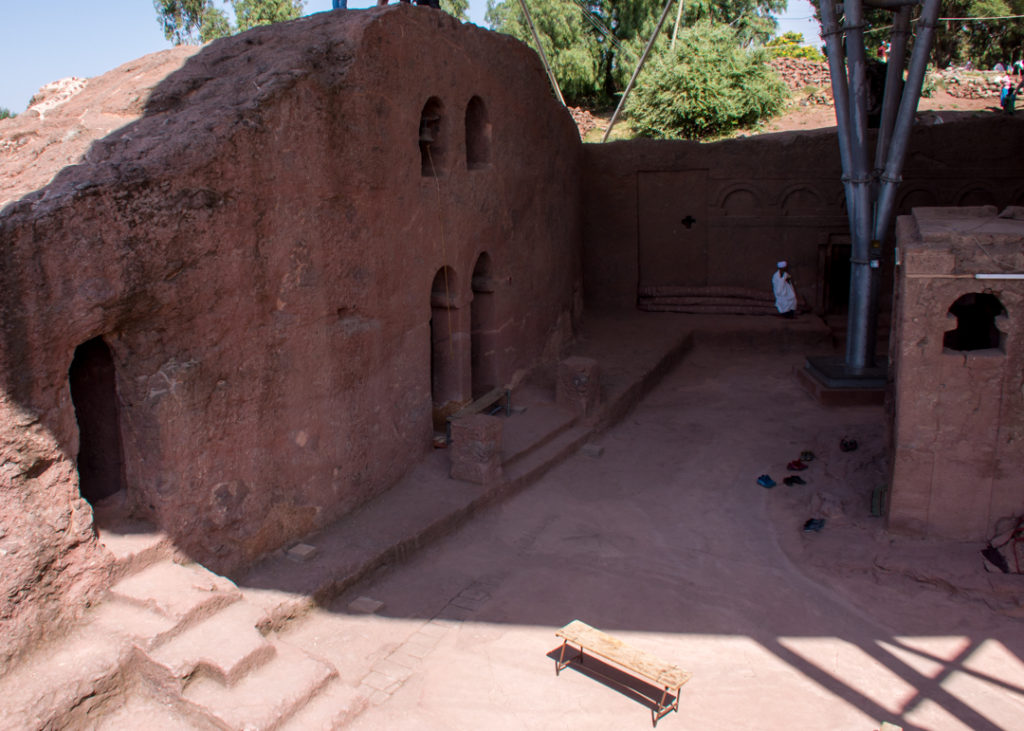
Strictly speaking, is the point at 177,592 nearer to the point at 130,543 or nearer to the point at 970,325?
the point at 130,543

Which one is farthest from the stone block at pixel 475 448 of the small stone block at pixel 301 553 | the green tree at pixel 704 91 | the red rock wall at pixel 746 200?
the green tree at pixel 704 91

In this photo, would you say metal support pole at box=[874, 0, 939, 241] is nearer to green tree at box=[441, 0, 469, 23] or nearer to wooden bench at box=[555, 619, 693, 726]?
wooden bench at box=[555, 619, 693, 726]

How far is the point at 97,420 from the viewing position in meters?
6.25

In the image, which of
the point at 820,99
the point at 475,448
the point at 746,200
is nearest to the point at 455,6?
the point at 820,99

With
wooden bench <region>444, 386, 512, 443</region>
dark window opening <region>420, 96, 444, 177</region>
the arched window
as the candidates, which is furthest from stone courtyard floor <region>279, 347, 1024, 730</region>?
the arched window

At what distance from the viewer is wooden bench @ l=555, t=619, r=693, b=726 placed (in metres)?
5.61

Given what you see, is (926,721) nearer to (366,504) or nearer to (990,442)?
(990,442)

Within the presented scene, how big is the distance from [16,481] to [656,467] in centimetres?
692

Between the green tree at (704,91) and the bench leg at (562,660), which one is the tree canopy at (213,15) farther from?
the bench leg at (562,660)

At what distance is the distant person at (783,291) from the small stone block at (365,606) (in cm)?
1034

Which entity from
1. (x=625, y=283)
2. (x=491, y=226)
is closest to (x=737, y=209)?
(x=625, y=283)

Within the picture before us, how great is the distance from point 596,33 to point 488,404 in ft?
75.3

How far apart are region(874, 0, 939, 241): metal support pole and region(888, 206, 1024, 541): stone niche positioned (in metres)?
3.64

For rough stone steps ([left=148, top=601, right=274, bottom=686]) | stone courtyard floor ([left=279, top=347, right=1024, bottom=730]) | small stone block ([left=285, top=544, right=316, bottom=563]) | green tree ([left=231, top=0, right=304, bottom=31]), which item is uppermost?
green tree ([left=231, top=0, right=304, bottom=31])
